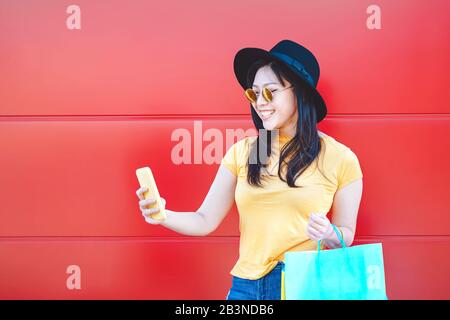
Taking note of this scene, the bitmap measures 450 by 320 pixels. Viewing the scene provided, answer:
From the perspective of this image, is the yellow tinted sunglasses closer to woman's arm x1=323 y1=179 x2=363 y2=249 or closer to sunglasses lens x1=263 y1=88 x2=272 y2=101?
sunglasses lens x1=263 y1=88 x2=272 y2=101

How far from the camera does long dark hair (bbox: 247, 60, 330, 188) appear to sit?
1.61m

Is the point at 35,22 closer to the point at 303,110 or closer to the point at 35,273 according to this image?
the point at 35,273

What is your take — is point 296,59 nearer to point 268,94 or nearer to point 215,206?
point 268,94

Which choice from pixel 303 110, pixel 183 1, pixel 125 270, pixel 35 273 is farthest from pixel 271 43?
pixel 35 273

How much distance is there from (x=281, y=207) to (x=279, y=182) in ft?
0.25

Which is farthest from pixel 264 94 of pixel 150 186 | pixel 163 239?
pixel 163 239

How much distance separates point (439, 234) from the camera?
210 cm

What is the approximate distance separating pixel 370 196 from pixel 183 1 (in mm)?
1050

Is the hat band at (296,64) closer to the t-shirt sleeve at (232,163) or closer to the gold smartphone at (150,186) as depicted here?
the t-shirt sleeve at (232,163)

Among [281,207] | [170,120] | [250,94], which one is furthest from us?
[170,120]

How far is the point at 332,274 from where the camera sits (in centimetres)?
146

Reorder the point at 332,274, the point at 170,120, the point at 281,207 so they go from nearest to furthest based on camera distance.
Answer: the point at 332,274 < the point at 281,207 < the point at 170,120

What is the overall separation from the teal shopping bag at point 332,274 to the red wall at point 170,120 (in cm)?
67

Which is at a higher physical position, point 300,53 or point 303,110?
point 300,53
